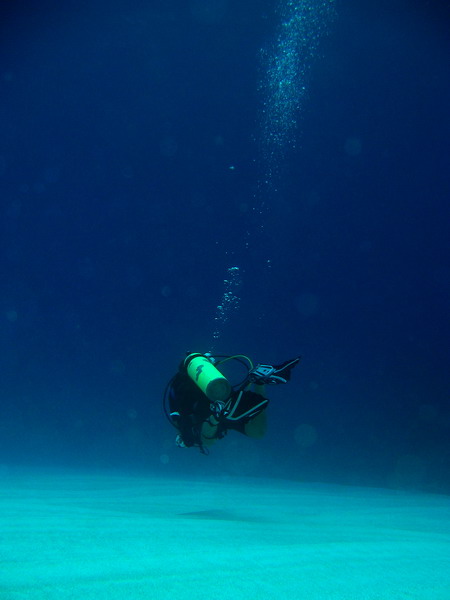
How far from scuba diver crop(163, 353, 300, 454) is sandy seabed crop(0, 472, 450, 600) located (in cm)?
92

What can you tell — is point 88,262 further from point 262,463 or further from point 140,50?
point 262,463

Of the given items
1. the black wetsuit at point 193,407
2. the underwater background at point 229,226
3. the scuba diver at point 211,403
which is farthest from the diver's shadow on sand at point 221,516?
the underwater background at point 229,226

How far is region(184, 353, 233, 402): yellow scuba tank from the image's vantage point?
4133 mm

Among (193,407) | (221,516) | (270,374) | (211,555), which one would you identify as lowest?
(211,555)

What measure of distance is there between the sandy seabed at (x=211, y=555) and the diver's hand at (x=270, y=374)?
1.45m

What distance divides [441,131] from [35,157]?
74.2 ft

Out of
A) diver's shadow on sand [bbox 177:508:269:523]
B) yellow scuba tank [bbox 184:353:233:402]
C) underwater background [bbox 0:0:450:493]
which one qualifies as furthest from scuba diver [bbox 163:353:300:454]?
underwater background [bbox 0:0:450:493]

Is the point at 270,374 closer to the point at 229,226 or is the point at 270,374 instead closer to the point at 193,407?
the point at 193,407

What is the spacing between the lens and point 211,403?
180 inches

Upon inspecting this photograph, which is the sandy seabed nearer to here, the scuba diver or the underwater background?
the scuba diver

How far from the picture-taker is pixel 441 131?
22125 millimetres

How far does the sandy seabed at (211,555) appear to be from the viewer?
7.18 feet

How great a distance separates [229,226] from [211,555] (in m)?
25.6

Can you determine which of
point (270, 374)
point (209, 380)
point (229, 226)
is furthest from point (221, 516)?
point (229, 226)
